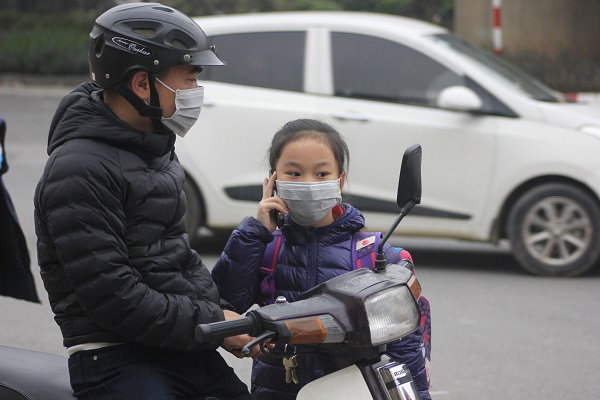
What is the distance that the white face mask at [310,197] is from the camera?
109 inches

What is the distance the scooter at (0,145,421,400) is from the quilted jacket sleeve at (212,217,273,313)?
1.31 ft

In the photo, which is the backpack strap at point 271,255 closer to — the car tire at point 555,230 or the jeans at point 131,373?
the jeans at point 131,373

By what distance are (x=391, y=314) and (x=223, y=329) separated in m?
0.40

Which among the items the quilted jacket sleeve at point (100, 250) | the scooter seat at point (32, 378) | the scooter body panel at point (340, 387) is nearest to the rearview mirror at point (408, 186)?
the scooter body panel at point (340, 387)

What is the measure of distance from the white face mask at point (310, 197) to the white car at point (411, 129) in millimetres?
4704

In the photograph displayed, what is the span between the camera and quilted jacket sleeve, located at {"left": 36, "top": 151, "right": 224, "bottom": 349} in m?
2.35

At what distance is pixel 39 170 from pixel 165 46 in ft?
33.6

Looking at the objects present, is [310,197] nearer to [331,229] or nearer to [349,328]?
[331,229]

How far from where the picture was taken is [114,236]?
7.82ft

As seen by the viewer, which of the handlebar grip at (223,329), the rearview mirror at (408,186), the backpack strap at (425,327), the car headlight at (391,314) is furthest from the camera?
the backpack strap at (425,327)

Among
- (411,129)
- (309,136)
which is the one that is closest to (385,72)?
(411,129)

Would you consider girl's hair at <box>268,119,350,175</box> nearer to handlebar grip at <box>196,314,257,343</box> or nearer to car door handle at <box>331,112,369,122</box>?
handlebar grip at <box>196,314,257,343</box>

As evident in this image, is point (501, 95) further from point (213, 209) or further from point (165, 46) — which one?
point (165, 46)

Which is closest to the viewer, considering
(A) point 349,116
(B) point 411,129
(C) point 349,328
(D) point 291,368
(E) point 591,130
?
(C) point 349,328
